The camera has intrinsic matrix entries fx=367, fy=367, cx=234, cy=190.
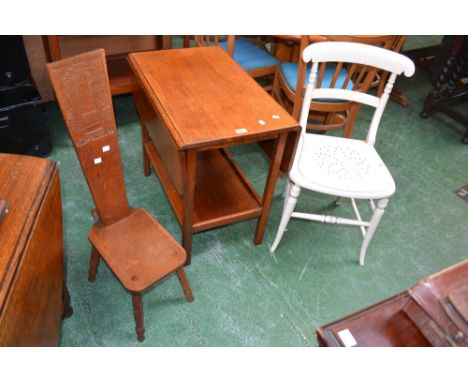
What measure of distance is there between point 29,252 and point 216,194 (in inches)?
40.3

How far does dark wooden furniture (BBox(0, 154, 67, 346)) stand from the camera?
33.2 inches

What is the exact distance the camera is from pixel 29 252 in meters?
0.92

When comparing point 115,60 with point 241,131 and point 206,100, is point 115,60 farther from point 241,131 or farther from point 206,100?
point 241,131

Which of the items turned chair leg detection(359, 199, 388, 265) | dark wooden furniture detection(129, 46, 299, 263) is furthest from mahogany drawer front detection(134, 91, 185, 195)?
turned chair leg detection(359, 199, 388, 265)

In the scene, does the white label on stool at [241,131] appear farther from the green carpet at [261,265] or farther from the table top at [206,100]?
the green carpet at [261,265]

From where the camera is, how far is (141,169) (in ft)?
7.40

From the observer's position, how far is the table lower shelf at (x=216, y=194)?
1704 millimetres

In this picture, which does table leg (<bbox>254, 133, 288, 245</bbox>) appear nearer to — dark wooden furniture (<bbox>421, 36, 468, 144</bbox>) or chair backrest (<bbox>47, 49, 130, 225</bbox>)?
chair backrest (<bbox>47, 49, 130, 225</bbox>)

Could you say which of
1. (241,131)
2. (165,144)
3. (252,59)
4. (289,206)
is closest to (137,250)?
(165,144)

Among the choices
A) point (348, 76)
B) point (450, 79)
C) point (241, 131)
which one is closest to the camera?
point (241, 131)

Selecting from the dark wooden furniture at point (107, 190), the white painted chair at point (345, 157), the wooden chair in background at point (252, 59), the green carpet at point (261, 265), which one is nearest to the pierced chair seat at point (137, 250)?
the dark wooden furniture at point (107, 190)

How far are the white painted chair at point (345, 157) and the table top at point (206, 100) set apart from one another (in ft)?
0.96

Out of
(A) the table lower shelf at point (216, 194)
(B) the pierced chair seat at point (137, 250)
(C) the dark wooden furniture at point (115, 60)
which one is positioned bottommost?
(A) the table lower shelf at point (216, 194)

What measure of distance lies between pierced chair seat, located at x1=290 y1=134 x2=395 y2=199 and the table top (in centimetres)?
30
